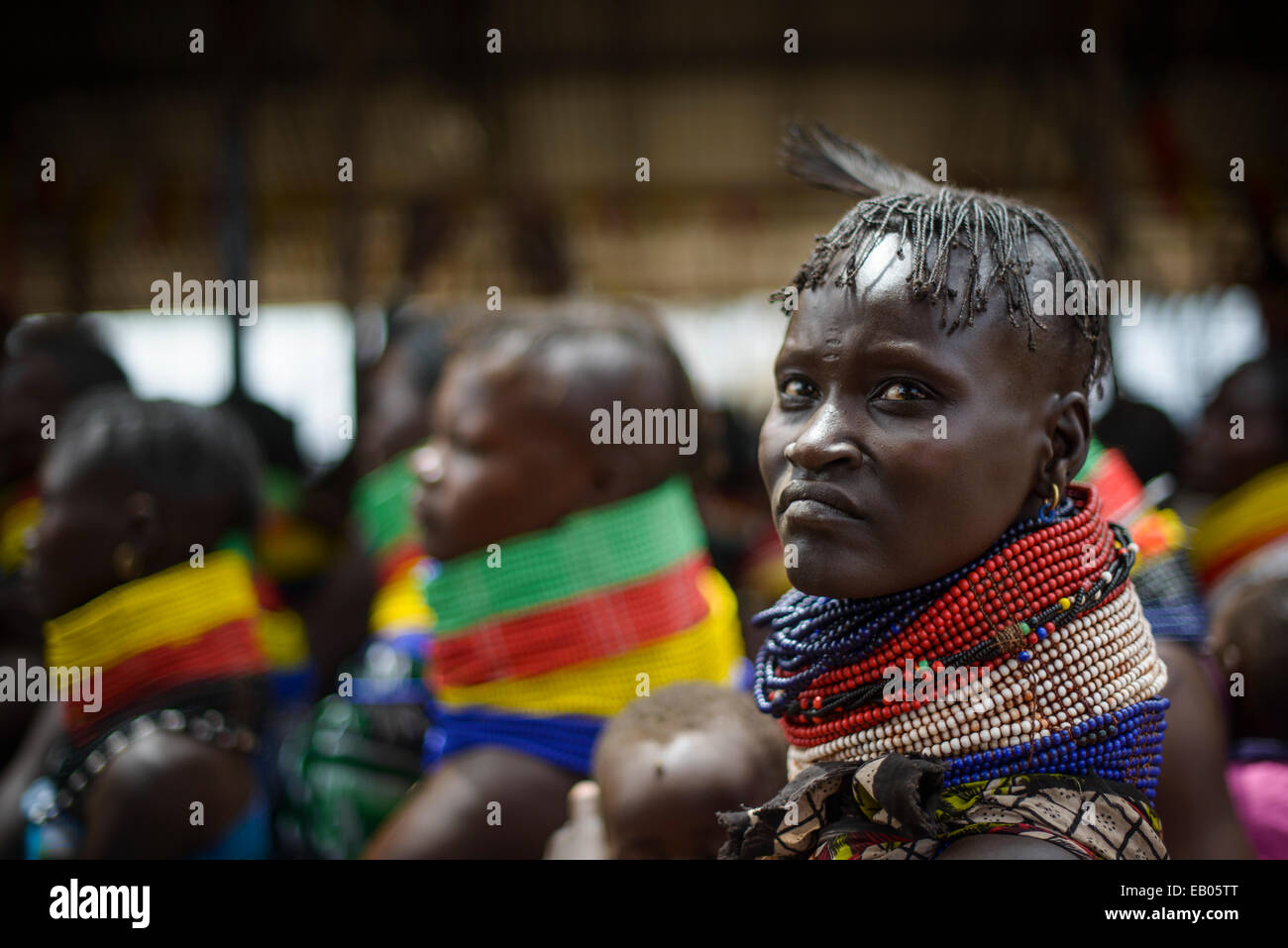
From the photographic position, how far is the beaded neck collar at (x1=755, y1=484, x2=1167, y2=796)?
135 centimetres

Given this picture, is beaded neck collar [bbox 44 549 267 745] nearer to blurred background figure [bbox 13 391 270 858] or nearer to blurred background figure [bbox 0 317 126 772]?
blurred background figure [bbox 13 391 270 858]

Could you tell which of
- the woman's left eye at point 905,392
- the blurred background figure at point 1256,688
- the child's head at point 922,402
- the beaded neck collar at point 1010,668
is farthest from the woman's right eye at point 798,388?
the blurred background figure at point 1256,688

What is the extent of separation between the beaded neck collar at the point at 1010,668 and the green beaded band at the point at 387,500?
2644mm

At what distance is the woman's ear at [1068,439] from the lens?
4.76 feet

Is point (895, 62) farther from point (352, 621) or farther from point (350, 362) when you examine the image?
point (352, 621)

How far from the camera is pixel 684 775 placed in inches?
69.5

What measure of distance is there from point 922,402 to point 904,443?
0.18ft

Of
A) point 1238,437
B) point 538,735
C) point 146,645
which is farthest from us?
point 1238,437

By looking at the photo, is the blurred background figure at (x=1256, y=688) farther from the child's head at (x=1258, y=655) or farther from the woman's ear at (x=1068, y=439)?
the woman's ear at (x=1068, y=439)

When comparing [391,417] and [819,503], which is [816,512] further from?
[391,417]

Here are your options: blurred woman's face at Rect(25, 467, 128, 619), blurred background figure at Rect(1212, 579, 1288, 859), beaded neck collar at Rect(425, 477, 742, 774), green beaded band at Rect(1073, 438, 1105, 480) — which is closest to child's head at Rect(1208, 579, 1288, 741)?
blurred background figure at Rect(1212, 579, 1288, 859)

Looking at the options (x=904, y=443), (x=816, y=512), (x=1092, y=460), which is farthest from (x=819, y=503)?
(x=1092, y=460)

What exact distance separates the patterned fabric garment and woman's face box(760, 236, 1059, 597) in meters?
0.23

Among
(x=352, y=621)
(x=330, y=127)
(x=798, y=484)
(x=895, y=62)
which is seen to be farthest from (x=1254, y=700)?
(x=330, y=127)
